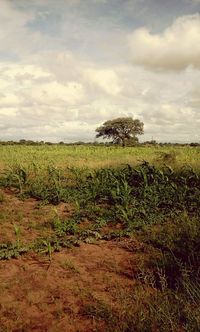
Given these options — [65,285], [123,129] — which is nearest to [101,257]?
[65,285]

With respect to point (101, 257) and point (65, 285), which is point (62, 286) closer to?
point (65, 285)

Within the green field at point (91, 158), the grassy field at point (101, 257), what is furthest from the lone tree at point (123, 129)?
the grassy field at point (101, 257)

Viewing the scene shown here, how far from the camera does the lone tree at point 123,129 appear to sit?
6488cm

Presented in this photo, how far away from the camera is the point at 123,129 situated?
2579 inches

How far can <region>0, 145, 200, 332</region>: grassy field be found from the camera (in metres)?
3.99

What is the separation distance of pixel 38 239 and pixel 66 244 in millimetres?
669

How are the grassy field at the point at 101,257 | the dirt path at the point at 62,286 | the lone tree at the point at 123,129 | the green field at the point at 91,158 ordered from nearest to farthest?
the grassy field at the point at 101,257
the dirt path at the point at 62,286
the green field at the point at 91,158
the lone tree at the point at 123,129

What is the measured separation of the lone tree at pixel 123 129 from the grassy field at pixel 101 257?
5389cm

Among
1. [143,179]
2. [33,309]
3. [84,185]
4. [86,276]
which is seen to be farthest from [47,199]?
[33,309]

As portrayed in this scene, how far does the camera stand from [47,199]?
10039mm

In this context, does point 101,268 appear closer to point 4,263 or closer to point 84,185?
point 4,263

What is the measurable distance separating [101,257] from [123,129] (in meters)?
60.2

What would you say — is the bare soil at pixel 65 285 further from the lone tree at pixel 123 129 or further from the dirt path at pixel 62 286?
the lone tree at pixel 123 129

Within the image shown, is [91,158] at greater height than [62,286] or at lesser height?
greater
